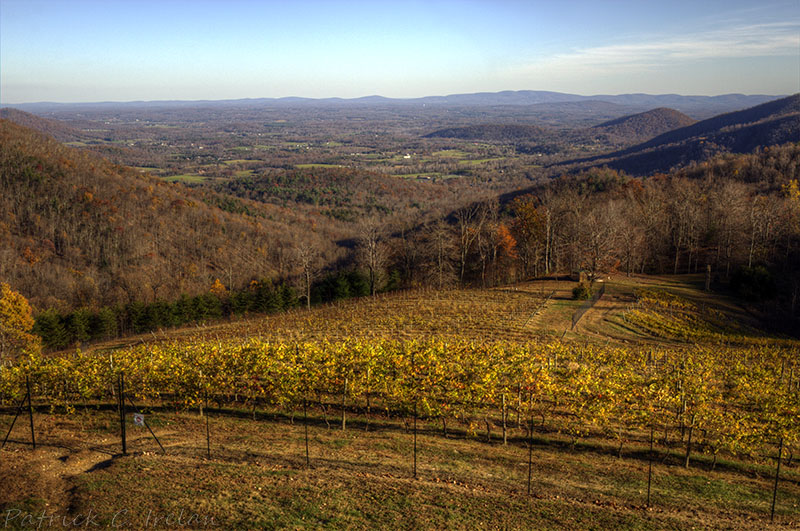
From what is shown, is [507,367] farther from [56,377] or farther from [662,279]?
[662,279]

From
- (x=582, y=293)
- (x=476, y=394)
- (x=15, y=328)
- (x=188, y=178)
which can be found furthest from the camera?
(x=188, y=178)

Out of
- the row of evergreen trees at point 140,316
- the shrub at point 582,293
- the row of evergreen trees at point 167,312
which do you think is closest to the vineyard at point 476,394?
the shrub at point 582,293

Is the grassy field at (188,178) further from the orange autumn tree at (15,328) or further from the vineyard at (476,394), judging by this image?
the vineyard at (476,394)

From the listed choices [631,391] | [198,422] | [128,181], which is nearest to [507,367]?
[631,391]

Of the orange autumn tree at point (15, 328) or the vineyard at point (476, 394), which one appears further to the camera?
the orange autumn tree at point (15, 328)

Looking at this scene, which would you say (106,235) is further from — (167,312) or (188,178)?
(188,178)

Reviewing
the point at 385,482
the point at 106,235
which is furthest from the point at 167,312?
the point at 106,235

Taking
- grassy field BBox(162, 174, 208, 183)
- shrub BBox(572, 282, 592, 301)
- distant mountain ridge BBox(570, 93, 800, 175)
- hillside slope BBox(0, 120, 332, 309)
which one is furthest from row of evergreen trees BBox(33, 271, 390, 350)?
distant mountain ridge BBox(570, 93, 800, 175)
